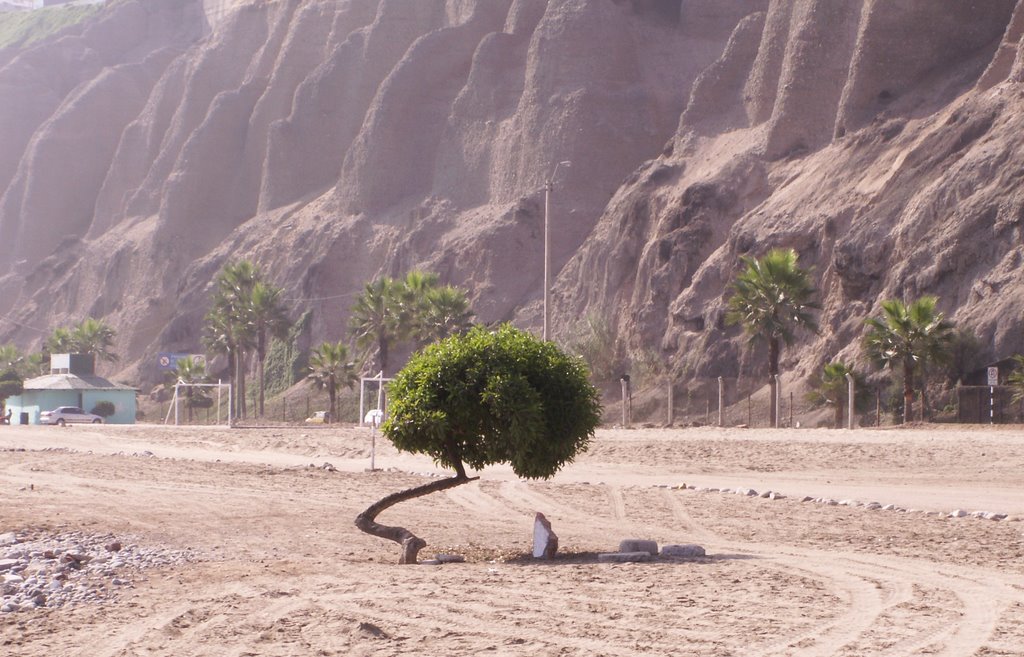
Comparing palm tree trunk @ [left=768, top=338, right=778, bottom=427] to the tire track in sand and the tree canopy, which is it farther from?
the tire track in sand

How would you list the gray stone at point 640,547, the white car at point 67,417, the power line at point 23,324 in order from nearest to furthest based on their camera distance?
the gray stone at point 640,547 → the white car at point 67,417 → the power line at point 23,324

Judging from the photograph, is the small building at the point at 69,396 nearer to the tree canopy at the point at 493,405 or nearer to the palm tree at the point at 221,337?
the palm tree at the point at 221,337

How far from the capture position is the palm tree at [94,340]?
77.5 metres

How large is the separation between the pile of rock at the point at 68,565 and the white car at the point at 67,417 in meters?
48.0

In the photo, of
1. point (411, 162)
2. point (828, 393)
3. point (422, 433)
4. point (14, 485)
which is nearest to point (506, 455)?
point (422, 433)

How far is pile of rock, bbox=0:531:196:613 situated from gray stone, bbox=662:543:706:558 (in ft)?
16.7

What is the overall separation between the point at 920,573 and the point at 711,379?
36.0 meters

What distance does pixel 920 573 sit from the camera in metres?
11.9

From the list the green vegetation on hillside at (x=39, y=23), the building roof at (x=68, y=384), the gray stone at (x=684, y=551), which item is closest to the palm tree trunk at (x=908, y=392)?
the gray stone at (x=684, y=551)

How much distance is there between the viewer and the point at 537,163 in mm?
66438

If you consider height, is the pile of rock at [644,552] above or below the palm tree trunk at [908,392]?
below

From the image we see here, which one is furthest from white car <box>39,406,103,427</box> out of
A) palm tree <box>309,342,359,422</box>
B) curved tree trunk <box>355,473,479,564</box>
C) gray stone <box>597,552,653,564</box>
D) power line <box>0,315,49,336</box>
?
gray stone <box>597,552,653,564</box>

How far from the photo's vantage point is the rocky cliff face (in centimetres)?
4494

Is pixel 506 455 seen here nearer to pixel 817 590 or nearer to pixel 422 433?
pixel 422 433
